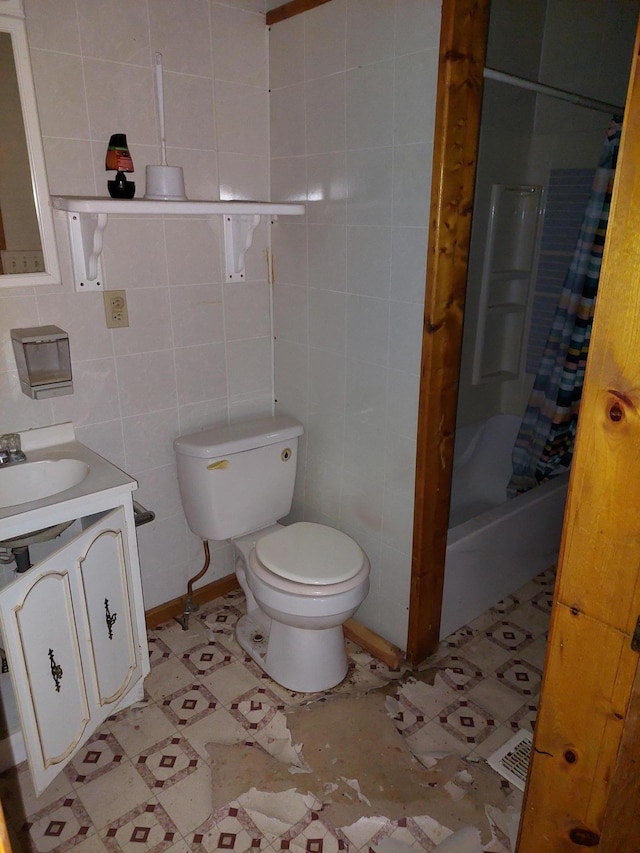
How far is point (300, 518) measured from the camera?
2.48 m

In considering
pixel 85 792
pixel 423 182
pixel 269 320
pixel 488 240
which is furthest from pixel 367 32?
pixel 85 792

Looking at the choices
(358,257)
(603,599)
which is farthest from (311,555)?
(603,599)

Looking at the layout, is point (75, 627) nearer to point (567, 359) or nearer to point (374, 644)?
point (374, 644)

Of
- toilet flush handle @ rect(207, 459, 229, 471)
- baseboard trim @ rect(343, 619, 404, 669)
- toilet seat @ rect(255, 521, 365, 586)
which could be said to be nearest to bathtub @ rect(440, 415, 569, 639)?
baseboard trim @ rect(343, 619, 404, 669)

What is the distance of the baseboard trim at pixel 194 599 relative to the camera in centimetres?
232

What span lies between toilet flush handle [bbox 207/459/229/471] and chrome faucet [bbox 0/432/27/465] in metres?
0.58

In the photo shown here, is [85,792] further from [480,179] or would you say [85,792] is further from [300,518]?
[480,179]

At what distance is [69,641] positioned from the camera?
5.16ft

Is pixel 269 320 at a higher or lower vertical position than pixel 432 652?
higher

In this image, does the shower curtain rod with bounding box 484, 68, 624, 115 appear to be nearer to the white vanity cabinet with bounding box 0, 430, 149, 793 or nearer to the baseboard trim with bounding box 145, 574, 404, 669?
the white vanity cabinet with bounding box 0, 430, 149, 793

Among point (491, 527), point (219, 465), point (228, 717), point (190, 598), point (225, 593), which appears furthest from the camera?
point (225, 593)

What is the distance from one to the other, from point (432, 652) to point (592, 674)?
4.64ft

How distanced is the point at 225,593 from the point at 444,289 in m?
1.55

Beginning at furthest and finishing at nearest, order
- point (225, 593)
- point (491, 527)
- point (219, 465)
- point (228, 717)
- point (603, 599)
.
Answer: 1. point (225, 593)
2. point (491, 527)
3. point (219, 465)
4. point (228, 717)
5. point (603, 599)
